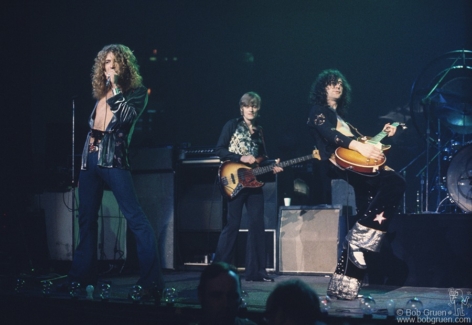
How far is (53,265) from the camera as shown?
7.79 metres

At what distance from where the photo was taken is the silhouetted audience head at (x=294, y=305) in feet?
8.10

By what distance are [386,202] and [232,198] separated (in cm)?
226

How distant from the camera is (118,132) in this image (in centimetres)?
517

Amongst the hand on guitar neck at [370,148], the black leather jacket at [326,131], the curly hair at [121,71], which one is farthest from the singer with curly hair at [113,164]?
the hand on guitar neck at [370,148]

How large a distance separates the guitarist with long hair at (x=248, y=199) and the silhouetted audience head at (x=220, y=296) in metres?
3.82

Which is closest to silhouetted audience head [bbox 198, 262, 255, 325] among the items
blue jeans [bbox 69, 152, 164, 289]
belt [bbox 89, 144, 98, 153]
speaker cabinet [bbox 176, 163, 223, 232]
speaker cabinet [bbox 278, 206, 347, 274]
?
blue jeans [bbox 69, 152, 164, 289]

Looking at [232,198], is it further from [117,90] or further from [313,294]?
[313,294]

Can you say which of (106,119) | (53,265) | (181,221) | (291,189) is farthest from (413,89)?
(53,265)

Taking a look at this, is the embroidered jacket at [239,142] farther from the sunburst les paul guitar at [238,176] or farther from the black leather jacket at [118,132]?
the black leather jacket at [118,132]

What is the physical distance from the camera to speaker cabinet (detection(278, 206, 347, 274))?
7.28 m

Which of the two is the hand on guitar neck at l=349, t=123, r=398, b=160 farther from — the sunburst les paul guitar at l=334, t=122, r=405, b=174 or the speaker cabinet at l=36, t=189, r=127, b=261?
the speaker cabinet at l=36, t=189, r=127, b=261

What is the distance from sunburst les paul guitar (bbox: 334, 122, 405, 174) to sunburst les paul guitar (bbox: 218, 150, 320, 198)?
1626 mm

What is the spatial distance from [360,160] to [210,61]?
5899mm

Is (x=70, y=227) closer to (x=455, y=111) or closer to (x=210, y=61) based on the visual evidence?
(x=210, y=61)
